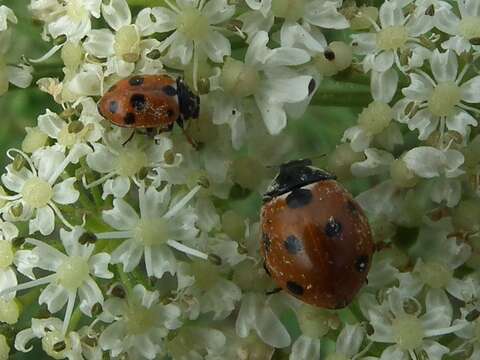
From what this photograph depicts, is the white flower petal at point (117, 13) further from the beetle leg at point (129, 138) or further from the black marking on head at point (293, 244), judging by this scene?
the black marking on head at point (293, 244)

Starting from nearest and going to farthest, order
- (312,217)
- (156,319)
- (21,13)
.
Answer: (312,217), (156,319), (21,13)

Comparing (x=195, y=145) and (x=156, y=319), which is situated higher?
(x=195, y=145)

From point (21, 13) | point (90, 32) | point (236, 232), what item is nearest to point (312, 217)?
point (236, 232)

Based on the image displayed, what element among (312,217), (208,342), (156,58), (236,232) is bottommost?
(208,342)

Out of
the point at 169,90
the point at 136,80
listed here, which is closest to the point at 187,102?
the point at 169,90

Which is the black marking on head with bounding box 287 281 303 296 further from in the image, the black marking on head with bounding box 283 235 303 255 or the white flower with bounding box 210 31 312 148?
the white flower with bounding box 210 31 312 148

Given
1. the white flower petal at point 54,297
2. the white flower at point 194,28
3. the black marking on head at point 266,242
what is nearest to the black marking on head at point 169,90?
the white flower at point 194,28

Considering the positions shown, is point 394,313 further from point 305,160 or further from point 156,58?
point 156,58
